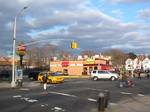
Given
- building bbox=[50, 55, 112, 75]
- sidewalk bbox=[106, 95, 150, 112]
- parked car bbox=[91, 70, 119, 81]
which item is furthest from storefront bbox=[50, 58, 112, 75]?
sidewalk bbox=[106, 95, 150, 112]

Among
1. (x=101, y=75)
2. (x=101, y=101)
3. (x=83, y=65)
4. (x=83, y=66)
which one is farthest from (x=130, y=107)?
(x=83, y=66)

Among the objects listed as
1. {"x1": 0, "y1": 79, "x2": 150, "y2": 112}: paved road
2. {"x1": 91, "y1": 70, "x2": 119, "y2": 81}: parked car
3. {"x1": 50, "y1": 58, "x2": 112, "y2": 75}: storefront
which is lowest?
{"x1": 0, "y1": 79, "x2": 150, "y2": 112}: paved road

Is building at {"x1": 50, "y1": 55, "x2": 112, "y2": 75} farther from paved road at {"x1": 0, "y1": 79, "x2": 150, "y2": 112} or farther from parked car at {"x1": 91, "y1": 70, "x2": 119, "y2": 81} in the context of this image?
paved road at {"x1": 0, "y1": 79, "x2": 150, "y2": 112}

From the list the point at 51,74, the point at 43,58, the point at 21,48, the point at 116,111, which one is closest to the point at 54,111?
the point at 116,111

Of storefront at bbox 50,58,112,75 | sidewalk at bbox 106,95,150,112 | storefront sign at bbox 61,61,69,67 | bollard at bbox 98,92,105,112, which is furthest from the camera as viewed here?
storefront sign at bbox 61,61,69,67

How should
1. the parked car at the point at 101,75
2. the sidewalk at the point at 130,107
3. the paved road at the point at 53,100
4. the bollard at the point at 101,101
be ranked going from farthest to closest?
the parked car at the point at 101,75 → the paved road at the point at 53,100 → the sidewalk at the point at 130,107 → the bollard at the point at 101,101

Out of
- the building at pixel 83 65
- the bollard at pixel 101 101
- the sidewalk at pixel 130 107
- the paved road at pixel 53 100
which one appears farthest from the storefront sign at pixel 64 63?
the bollard at pixel 101 101

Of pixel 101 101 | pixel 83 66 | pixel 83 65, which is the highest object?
pixel 83 65

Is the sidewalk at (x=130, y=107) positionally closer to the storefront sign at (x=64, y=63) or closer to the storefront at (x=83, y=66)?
the storefront at (x=83, y=66)

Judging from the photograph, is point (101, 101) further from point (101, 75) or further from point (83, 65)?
point (83, 65)

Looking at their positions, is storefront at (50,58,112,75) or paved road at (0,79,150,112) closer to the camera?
paved road at (0,79,150,112)

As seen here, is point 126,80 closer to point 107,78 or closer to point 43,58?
point 107,78

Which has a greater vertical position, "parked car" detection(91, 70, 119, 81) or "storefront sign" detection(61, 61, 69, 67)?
"storefront sign" detection(61, 61, 69, 67)

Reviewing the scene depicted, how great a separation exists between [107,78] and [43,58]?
115m
